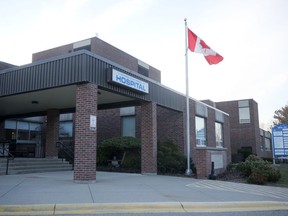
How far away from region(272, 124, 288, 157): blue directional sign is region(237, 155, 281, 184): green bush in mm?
3017

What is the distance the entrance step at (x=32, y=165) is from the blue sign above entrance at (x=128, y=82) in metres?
6.97

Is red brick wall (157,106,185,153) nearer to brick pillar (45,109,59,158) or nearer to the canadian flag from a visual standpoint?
the canadian flag

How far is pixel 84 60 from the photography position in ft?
40.1

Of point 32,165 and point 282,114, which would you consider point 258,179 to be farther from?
point 282,114

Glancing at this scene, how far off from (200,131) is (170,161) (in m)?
6.60

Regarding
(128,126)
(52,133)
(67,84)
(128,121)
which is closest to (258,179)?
(67,84)

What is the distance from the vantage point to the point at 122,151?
21.9 metres

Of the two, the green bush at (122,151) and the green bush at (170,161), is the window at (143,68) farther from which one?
the green bush at (170,161)

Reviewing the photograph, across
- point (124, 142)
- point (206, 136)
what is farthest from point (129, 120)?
point (206, 136)

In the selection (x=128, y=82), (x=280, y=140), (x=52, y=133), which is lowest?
(x=280, y=140)

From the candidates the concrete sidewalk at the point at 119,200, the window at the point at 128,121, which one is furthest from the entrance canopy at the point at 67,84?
the concrete sidewalk at the point at 119,200

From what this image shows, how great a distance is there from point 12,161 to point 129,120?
9.43 meters

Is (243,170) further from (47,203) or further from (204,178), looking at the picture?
(47,203)

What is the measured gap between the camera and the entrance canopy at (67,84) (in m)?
12.4
